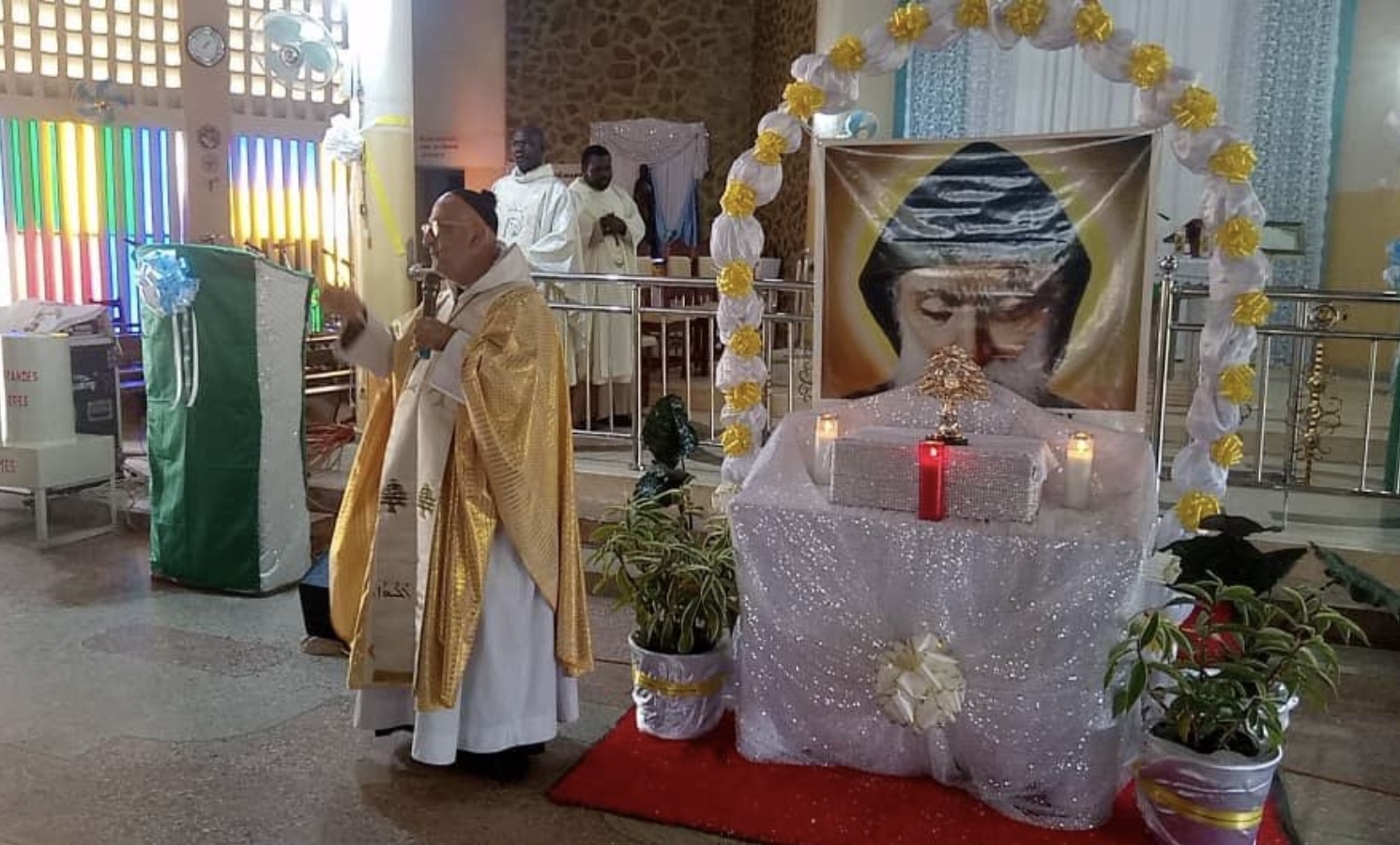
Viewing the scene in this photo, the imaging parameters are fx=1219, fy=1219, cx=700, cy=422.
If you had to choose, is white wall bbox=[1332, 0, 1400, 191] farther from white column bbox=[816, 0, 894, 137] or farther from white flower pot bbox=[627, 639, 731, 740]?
white flower pot bbox=[627, 639, 731, 740]

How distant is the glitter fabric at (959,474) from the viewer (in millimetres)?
3137

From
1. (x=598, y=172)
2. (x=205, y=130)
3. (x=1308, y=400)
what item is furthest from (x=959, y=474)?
(x=205, y=130)

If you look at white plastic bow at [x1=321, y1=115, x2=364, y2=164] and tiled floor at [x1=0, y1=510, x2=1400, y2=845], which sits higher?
white plastic bow at [x1=321, y1=115, x2=364, y2=164]

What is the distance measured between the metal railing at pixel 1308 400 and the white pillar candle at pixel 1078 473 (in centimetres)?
119

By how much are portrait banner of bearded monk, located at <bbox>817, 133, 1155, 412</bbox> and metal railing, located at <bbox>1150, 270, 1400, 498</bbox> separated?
0.87 metres

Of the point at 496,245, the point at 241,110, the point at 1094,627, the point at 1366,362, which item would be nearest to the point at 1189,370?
the point at 1366,362

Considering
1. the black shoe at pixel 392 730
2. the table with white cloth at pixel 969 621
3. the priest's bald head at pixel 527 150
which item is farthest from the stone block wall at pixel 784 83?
the black shoe at pixel 392 730

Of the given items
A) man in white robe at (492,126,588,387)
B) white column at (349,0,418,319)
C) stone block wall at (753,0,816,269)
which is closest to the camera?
man in white robe at (492,126,588,387)

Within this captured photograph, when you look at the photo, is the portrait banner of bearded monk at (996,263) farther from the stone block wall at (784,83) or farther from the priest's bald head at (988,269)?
the stone block wall at (784,83)

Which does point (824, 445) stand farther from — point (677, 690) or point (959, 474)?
point (677, 690)

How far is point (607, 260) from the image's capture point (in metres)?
7.00

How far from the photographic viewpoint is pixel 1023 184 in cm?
Result: 362

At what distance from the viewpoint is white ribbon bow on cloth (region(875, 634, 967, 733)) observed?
3.09 m

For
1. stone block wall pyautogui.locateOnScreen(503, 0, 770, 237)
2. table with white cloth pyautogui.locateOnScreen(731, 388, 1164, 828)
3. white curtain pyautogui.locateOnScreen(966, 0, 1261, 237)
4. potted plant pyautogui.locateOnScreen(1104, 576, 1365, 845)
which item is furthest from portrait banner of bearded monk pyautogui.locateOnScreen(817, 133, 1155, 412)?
stone block wall pyautogui.locateOnScreen(503, 0, 770, 237)
